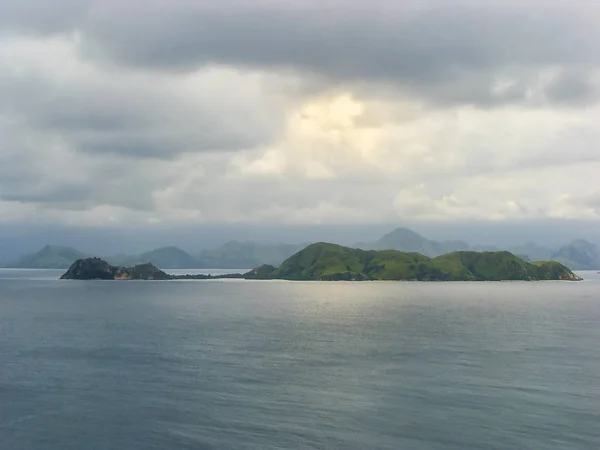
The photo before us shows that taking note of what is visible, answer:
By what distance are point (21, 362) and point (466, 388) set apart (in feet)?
323

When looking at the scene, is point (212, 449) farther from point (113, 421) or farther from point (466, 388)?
point (466, 388)

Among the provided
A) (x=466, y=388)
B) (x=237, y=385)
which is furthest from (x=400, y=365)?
(x=237, y=385)

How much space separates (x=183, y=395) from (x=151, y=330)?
99537mm

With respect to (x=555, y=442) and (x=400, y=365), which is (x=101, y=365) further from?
(x=555, y=442)

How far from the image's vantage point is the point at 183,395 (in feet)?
297

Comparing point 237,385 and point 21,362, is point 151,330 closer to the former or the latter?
point 21,362

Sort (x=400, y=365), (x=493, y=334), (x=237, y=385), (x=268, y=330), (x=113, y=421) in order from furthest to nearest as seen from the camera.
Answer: (x=268, y=330), (x=493, y=334), (x=400, y=365), (x=237, y=385), (x=113, y=421)

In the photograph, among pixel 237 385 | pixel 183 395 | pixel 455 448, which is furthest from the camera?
pixel 237 385

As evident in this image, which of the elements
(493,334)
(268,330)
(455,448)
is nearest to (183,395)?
(455,448)

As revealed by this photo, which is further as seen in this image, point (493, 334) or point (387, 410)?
point (493, 334)

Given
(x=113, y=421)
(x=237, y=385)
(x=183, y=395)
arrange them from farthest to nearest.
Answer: (x=237, y=385) → (x=183, y=395) → (x=113, y=421)

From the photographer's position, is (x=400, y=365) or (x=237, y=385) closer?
(x=237, y=385)

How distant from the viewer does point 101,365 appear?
11925 centimetres

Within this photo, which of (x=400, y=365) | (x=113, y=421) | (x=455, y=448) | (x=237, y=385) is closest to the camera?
(x=455, y=448)
